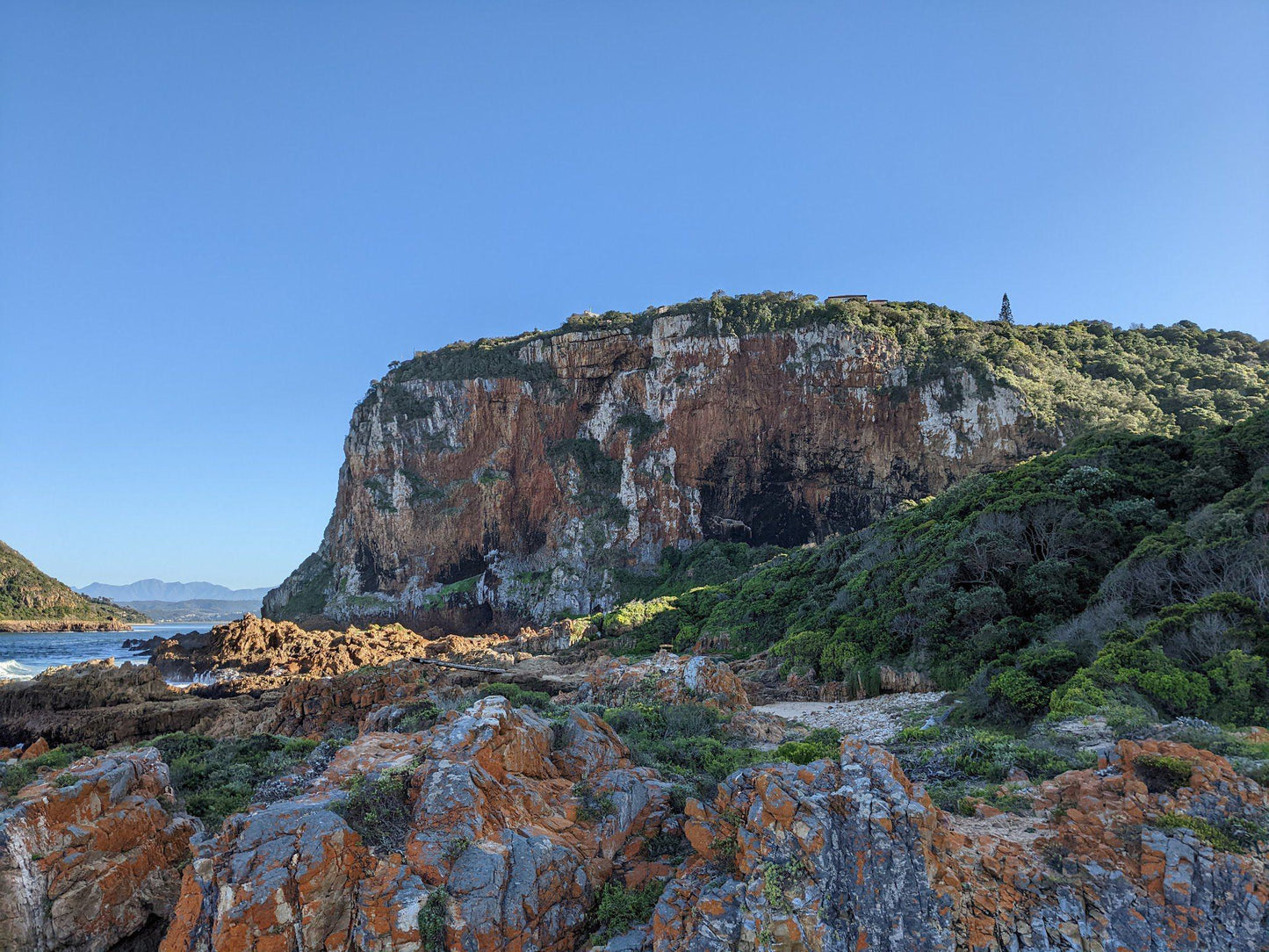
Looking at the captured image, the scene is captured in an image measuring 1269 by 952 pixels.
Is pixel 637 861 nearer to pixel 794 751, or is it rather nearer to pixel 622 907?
pixel 622 907

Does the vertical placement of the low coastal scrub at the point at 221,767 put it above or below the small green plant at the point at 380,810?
below

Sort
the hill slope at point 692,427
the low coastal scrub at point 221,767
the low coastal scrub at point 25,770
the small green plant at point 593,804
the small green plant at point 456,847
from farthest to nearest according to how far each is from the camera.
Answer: the hill slope at point 692,427 < the low coastal scrub at point 221,767 < the low coastal scrub at point 25,770 < the small green plant at point 593,804 < the small green plant at point 456,847

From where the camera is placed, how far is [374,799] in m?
5.88

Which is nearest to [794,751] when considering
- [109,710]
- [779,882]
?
[779,882]

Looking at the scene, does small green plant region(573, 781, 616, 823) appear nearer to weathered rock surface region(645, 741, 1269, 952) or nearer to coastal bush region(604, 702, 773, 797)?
coastal bush region(604, 702, 773, 797)

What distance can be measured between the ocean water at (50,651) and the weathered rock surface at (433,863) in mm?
33878

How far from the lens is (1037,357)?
4312 cm

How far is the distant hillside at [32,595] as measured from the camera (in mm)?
59156

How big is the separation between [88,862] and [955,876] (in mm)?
7938

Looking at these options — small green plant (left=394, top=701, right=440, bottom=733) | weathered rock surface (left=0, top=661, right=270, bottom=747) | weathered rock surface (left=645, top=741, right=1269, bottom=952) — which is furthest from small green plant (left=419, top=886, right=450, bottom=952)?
weathered rock surface (left=0, top=661, right=270, bottom=747)

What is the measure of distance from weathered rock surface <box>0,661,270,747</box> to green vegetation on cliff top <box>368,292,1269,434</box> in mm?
37642

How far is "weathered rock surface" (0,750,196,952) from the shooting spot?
5.48m

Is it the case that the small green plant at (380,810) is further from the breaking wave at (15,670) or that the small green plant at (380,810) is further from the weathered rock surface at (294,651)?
the breaking wave at (15,670)

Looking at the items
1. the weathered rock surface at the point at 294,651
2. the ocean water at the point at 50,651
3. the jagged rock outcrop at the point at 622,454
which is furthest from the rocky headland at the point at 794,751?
the ocean water at the point at 50,651
